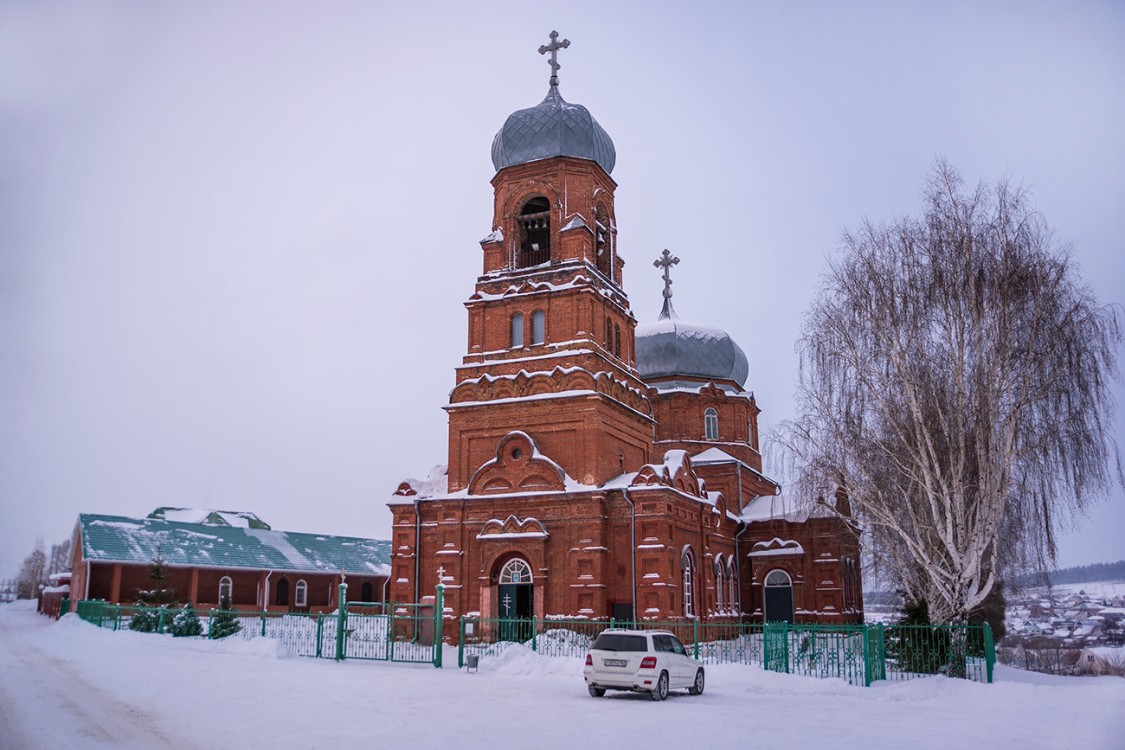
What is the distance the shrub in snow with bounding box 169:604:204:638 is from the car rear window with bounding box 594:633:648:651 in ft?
57.6

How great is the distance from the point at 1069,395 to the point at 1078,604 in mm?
22421

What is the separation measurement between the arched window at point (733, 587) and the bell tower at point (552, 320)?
5962 millimetres

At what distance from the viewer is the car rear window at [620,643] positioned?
52.5 ft

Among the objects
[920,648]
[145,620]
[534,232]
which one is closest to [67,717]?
[920,648]

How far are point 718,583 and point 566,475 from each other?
8.73 meters

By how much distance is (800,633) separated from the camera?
65.6 feet

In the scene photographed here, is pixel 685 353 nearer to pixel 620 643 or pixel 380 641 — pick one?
pixel 380 641

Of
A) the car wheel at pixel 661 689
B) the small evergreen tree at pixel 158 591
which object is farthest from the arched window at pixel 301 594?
the car wheel at pixel 661 689

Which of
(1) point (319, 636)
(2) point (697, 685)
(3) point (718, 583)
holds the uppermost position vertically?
(3) point (718, 583)

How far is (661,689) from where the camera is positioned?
1584 cm

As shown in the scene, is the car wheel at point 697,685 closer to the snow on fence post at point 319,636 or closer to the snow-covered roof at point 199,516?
the snow on fence post at point 319,636

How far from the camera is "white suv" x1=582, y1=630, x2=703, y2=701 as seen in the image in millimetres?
15688

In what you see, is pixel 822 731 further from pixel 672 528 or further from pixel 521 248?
pixel 521 248

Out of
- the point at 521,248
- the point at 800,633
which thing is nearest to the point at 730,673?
the point at 800,633
